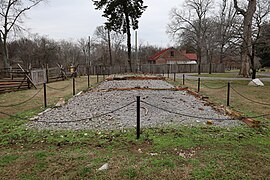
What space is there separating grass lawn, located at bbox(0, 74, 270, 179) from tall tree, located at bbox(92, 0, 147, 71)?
1024 inches

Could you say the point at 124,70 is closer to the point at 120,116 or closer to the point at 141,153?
the point at 120,116

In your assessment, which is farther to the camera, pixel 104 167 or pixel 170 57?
pixel 170 57

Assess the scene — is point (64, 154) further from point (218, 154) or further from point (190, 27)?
point (190, 27)

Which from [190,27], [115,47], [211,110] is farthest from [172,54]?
[211,110]

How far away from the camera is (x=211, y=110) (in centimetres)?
710

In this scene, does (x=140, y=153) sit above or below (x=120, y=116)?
below

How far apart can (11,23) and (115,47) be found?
23623 mm

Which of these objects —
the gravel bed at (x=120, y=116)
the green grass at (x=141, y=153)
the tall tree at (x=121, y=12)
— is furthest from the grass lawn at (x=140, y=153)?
the tall tree at (x=121, y=12)

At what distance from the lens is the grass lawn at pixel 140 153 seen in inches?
121

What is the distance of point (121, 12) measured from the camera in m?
29.3

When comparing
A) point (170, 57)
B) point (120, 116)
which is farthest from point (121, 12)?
point (120, 116)

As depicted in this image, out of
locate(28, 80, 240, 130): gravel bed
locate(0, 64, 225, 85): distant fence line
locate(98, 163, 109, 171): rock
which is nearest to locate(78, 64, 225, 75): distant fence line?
locate(0, 64, 225, 85): distant fence line

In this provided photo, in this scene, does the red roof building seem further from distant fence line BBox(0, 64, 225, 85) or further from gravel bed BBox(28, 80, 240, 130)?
gravel bed BBox(28, 80, 240, 130)

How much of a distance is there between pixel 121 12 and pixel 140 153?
93.1ft
